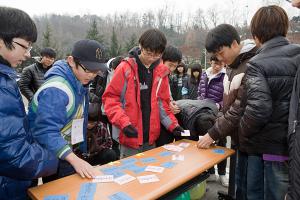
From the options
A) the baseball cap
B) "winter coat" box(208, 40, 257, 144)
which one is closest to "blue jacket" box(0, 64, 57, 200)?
the baseball cap

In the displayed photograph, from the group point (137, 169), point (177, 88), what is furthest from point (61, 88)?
point (177, 88)

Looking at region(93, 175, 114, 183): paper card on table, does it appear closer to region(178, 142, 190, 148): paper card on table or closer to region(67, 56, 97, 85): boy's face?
region(67, 56, 97, 85): boy's face

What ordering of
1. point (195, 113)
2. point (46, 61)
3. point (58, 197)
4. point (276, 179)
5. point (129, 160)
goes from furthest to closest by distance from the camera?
point (46, 61), point (195, 113), point (129, 160), point (276, 179), point (58, 197)

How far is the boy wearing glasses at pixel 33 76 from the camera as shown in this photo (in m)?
4.71

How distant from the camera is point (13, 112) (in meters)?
1.35

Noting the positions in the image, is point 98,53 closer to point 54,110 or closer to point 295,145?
point 54,110

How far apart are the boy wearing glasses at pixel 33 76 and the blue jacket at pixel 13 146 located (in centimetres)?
344

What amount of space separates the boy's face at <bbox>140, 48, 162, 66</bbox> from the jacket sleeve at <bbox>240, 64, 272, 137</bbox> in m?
0.88

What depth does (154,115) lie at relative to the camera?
8.66 ft

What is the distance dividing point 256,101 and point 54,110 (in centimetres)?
122

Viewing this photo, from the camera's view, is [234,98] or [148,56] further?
[148,56]

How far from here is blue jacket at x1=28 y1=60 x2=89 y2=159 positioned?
1.64m

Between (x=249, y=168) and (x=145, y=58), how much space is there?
4.04 ft

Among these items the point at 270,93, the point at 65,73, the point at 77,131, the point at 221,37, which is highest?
the point at 221,37
